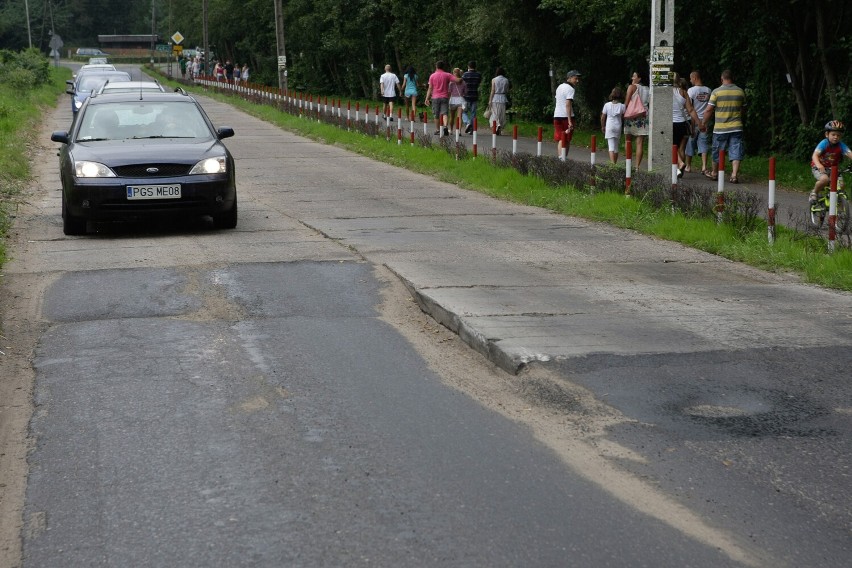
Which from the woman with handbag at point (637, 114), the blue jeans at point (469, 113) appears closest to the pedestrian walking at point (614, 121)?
the woman with handbag at point (637, 114)

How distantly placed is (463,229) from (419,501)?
9.19 m

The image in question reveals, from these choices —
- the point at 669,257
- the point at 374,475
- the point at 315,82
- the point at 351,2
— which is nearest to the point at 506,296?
the point at 669,257

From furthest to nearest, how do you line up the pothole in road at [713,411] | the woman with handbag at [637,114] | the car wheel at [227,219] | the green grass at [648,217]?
the woman with handbag at [637,114] → the car wheel at [227,219] → the green grass at [648,217] → the pothole in road at [713,411]

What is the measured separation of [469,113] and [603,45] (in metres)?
4.98

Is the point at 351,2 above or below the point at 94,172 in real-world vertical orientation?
above

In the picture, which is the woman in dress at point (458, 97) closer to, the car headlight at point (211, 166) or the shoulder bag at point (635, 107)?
the shoulder bag at point (635, 107)

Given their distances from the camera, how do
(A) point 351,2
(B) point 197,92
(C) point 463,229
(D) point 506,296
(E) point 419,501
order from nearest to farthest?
(E) point 419,501 < (D) point 506,296 < (C) point 463,229 < (A) point 351,2 < (B) point 197,92

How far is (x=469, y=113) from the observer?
31234 millimetres

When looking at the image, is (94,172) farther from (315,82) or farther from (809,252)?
(315,82)

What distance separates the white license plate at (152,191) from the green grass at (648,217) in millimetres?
5282

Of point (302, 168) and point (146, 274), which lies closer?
point (146, 274)

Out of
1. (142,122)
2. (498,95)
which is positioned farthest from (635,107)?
(498,95)

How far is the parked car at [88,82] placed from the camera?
36.8 m

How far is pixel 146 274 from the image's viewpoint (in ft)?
35.1
